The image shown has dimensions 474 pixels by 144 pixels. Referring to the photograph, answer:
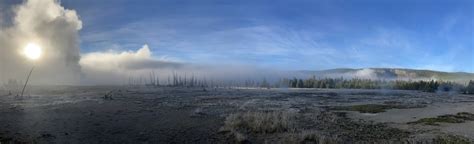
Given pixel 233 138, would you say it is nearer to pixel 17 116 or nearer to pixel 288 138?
pixel 288 138

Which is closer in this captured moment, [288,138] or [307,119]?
[288,138]

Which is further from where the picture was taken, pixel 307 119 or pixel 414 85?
pixel 414 85

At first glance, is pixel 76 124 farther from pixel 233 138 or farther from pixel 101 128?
pixel 233 138

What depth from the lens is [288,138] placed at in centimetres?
2317

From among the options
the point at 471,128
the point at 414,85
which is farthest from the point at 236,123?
the point at 414,85

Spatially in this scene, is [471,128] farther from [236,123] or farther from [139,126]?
[139,126]

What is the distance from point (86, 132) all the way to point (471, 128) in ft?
71.3

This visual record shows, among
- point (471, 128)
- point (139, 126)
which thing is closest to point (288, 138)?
point (139, 126)

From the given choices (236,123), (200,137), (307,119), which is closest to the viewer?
(200,137)

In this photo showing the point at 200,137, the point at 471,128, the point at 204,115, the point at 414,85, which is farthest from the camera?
the point at 414,85

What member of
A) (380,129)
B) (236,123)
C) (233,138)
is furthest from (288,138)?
(380,129)

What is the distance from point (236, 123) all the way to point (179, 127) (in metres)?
3.67

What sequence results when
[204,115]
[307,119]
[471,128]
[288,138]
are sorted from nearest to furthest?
[288,138] < [471,128] < [307,119] < [204,115]

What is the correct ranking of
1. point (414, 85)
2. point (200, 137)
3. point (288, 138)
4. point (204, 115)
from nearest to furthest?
point (288, 138), point (200, 137), point (204, 115), point (414, 85)
